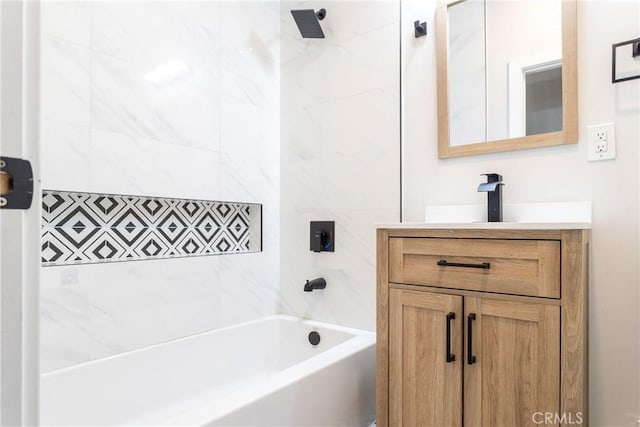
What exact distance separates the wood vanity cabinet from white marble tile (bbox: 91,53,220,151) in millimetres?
1118

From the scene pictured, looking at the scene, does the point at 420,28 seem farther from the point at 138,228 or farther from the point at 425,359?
the point at 138,228

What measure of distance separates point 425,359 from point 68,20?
6.09ft

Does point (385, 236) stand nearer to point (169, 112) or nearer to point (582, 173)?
point (582, 173)

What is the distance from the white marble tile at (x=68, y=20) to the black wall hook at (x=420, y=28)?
4.71ft

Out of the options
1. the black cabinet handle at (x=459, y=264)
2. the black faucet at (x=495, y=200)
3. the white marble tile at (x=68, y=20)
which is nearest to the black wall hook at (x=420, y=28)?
the black faucet at (x=495, y=200)

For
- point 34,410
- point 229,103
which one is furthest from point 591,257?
point 229,103

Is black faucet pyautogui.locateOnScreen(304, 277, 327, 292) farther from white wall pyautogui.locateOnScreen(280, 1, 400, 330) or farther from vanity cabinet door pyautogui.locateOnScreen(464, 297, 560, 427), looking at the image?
vanity cabinet door pyautogui.locateOnScreen(464, 297, 560, 427)

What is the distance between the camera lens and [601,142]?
1377 millimetres

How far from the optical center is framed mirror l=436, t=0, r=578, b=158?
145 cm

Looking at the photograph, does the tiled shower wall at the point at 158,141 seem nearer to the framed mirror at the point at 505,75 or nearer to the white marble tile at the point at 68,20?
the white marble tile at the point at 68,20

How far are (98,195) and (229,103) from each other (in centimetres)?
84

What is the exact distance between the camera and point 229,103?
6.92 feet

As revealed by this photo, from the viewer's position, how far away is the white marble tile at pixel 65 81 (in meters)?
1.42

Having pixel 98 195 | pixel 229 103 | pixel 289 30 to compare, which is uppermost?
pixel 289 30
